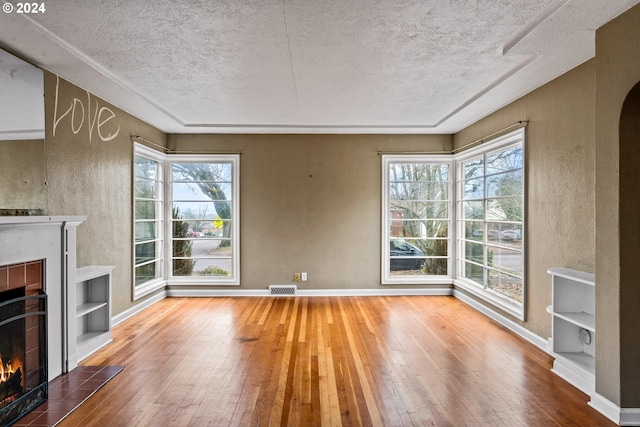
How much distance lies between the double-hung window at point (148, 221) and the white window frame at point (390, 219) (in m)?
3.73

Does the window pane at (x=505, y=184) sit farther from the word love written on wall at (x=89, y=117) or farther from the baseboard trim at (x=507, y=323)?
the word love written on wall at (x=89, y=117)

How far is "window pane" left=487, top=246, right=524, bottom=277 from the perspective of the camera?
13.0ft

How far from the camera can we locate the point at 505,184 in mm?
4262

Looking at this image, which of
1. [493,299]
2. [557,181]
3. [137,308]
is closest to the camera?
[557,181]

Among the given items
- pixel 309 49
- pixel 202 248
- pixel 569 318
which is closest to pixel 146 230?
pixel 202 248

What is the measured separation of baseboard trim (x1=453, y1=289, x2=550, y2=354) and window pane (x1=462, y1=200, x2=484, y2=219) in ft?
4.13

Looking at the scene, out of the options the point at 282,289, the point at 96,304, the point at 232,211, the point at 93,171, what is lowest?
the point at 282,289

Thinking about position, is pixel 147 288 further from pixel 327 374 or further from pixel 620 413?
pixel 620 413

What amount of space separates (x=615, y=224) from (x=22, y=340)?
4.33 metres

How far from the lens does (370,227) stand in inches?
224

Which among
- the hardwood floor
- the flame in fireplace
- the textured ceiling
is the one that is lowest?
the hardwood floor

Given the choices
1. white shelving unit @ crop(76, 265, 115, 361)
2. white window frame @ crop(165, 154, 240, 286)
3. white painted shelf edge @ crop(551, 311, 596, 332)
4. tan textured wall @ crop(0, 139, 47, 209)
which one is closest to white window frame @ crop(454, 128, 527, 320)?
white painted shelf edge @ crop(551, 311, 596, 332)

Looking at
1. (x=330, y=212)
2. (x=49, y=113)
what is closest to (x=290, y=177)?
(x=330, y=212)

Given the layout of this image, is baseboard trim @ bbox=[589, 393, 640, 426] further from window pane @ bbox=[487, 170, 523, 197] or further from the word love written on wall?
the word love written on wall
